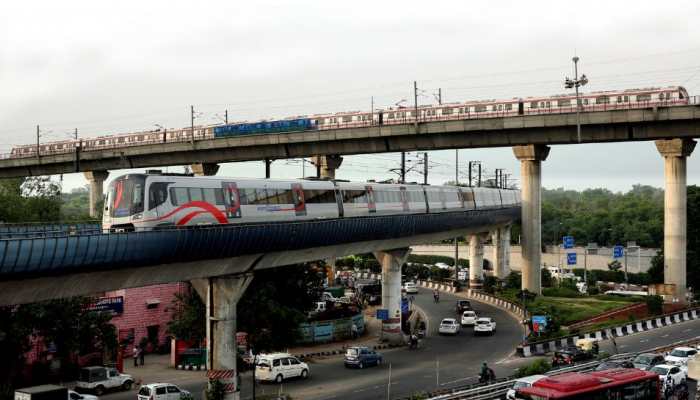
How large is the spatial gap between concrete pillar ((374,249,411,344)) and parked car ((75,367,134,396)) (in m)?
19.3

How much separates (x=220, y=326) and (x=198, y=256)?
4813 millimetres

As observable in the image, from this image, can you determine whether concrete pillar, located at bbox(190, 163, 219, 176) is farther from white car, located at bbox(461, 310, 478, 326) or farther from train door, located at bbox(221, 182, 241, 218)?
train door, located at bbox(221, 182, 241, 218)

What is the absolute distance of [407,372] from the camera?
38156mm

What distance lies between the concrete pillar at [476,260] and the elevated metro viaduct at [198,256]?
40064mm

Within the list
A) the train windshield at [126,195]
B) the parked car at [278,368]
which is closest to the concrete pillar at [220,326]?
the train windshield at [126,195]

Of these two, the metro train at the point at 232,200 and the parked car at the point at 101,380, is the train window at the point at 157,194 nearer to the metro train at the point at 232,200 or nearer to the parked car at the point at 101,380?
the metro train at the point at 232,200

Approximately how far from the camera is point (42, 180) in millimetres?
85562

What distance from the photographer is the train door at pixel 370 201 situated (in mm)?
43750

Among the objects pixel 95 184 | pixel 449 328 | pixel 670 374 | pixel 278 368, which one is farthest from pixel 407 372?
pixel 95 184

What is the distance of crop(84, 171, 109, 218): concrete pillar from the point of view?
94375 mm

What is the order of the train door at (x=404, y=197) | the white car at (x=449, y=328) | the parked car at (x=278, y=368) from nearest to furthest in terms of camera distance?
the parked car at (x=278, y=368) < the train door at (x=404, y=197) < the white car at (x=449, y=328)

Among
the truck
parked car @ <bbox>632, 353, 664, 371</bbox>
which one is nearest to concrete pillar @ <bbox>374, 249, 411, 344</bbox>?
parked car @ <bbox>632, 353, 664, 371</bbox>

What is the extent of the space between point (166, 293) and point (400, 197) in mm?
17717

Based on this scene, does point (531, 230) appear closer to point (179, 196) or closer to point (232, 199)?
point (232, 199)
